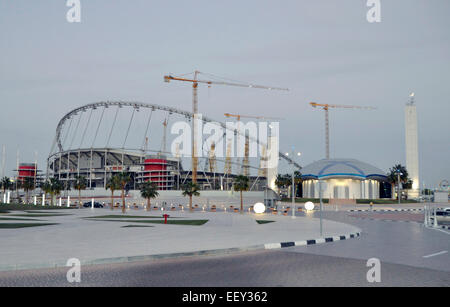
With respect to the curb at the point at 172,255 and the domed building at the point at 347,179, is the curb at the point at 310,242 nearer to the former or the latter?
the curb at the point at 172,255

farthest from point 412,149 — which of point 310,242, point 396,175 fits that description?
point 310,242

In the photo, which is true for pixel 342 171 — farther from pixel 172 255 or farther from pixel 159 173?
pixel 172 255

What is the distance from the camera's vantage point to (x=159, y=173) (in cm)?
13325

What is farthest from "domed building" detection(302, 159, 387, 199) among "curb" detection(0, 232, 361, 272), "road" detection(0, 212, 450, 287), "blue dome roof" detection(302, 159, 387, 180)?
"road" detection(0, 212, 450, 287)

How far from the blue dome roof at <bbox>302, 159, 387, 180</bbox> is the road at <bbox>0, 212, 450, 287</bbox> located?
91.1 meters

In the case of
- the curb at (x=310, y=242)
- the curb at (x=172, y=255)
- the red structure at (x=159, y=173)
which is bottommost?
the curb at (x=310, y=242)

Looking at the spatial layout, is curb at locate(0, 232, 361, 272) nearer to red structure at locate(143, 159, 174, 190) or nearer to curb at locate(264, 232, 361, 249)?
curb at locate(264, 232, 361, 249)

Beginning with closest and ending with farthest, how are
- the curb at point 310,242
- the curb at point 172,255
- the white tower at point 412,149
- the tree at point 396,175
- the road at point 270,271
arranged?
the road at point 270,271
the curb at point 172,255
the curb at point 310,242
the tree at point 396,175
the white tower at point 412,149

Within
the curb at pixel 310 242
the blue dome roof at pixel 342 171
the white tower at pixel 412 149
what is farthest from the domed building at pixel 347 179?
the curb at pixel 310 242

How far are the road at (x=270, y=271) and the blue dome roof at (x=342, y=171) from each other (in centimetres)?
9109

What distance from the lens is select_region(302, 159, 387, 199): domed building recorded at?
4088 inches

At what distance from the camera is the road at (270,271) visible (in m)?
9.18
